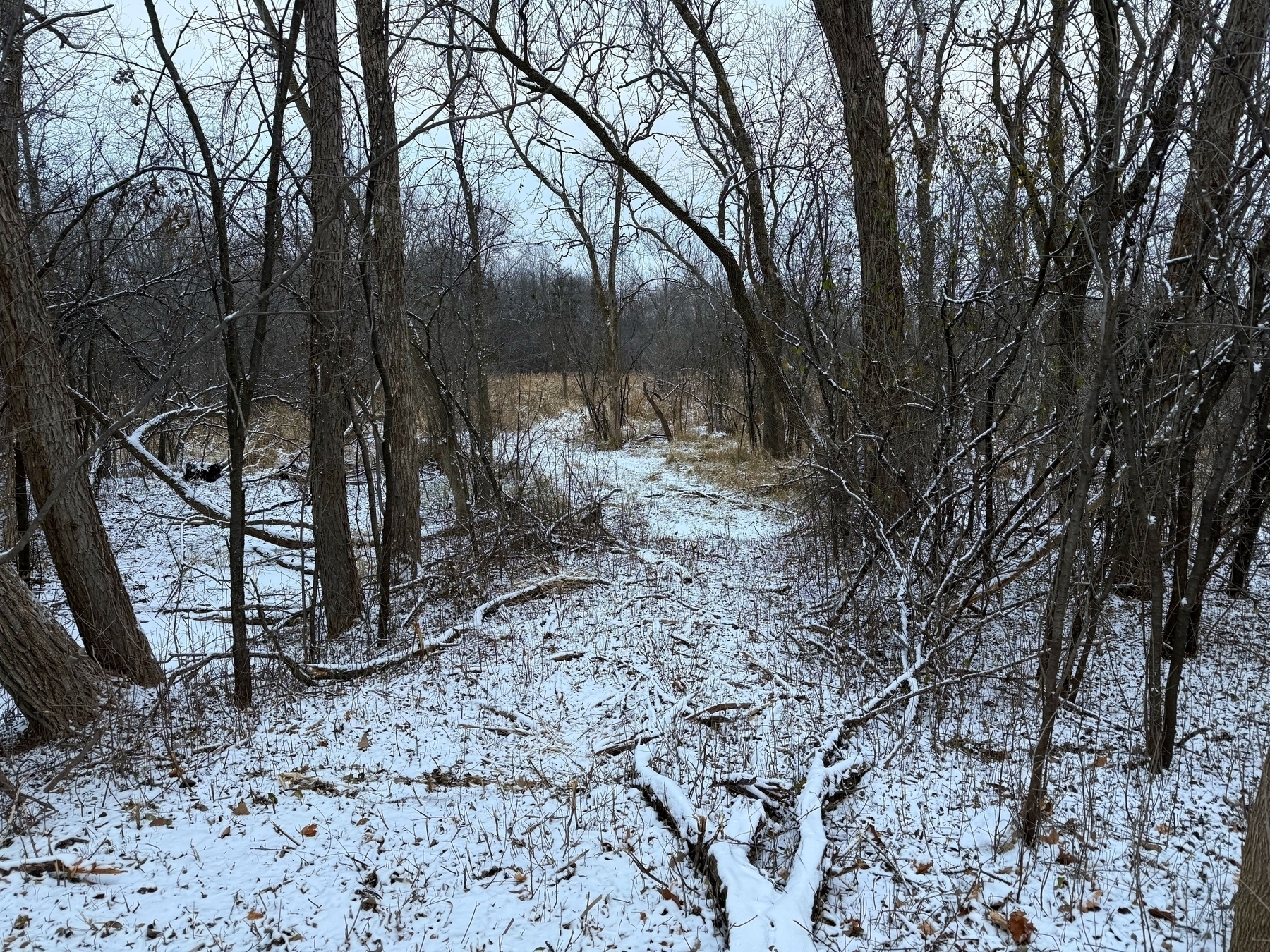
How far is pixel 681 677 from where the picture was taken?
14.9 feet

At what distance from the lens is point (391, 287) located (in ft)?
23.0

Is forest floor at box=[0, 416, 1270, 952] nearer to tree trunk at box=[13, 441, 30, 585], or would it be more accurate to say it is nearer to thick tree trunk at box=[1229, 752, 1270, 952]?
thick tree trunk at box=[1229, 752, 1270, 952]

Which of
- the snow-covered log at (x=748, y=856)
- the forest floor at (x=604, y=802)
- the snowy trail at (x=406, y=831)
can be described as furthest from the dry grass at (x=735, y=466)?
the snow-covered log at (x=748, y=856)

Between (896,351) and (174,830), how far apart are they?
5424 mm

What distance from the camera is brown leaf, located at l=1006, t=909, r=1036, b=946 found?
242 cm

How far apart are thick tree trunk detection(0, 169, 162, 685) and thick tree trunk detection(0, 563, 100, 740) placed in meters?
0.66

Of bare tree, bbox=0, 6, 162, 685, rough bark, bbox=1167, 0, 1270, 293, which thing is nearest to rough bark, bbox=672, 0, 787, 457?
rough bark, bbox=1167, 0, 1270, 293

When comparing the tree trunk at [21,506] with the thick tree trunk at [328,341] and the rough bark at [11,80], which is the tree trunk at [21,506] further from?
the thick tree trunk at [328,341]

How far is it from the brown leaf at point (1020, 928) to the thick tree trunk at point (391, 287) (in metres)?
4.15

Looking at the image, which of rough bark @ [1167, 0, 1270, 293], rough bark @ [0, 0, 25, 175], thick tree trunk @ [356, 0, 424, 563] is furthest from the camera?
thick tree trunk @ [356, 0, 424, 563]

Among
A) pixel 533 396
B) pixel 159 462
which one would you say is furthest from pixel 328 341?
pixel 533 396

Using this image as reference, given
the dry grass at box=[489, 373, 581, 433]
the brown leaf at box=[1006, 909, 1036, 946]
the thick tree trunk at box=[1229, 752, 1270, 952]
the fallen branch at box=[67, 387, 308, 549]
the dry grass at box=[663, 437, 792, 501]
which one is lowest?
the brown leaf at box=[1006, 909, 1036, 946]

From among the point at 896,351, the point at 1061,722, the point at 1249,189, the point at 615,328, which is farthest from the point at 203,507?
the point at 615,328

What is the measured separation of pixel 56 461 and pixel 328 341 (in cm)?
175
